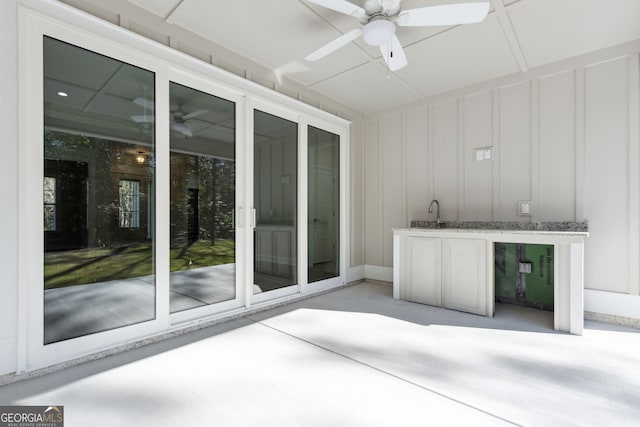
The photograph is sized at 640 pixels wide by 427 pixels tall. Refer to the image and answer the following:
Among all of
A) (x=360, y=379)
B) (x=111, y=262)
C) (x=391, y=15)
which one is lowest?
(x=360, y=379)

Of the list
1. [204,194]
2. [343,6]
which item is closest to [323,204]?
[204,194]

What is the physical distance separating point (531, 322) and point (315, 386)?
2.48m

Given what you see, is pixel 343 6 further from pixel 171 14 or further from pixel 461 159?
pixel 461 159

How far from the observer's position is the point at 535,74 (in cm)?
347

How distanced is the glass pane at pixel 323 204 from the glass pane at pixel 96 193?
2073 mm

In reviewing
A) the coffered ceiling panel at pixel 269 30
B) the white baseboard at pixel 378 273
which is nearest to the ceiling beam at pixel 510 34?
the coffered ceiling panel at pixel 269 30

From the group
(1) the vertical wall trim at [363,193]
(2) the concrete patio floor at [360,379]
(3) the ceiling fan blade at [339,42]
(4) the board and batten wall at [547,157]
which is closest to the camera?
(2) the concrete patio floor at [360,379]

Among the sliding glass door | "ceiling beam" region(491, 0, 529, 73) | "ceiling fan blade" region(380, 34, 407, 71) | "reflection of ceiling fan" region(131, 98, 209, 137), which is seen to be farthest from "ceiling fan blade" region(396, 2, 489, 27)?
"reflection of ceiling fan" region(131, 98, 209, 137)

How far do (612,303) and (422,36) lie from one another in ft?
10.9

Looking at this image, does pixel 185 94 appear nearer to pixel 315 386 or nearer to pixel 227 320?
pixel 227 320

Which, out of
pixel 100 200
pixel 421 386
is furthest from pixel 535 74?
pixel 100 200

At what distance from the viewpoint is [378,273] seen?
4.83 meters

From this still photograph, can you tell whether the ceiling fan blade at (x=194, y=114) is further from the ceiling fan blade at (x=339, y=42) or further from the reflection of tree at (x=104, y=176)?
the ceiling fan blade at (x=339, y=42)

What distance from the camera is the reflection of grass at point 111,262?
6.99 feet
